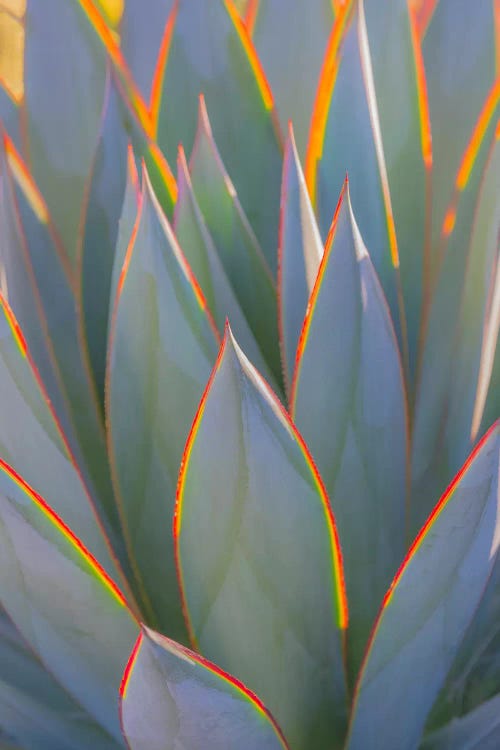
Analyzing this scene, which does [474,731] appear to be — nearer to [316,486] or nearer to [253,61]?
[316,486]

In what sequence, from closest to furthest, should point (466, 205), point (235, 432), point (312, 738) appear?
point (235, 432), point (312, 738), point (466, 205)

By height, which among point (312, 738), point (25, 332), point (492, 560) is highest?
point (25, 332)

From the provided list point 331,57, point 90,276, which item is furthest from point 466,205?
point 90,276

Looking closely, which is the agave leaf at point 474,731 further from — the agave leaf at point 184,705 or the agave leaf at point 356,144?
the agave leaf at point 356,144

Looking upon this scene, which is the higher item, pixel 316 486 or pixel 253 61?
pixel 253 61

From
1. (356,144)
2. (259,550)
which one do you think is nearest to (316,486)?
(259,550)

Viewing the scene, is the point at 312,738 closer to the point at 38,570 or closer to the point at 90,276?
the point at 38,570

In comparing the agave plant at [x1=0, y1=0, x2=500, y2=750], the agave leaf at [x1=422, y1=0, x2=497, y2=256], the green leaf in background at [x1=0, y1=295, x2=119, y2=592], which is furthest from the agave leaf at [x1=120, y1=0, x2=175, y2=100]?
the green leaf in background at [x1=0, y1=295, x2=119, y2=592]
